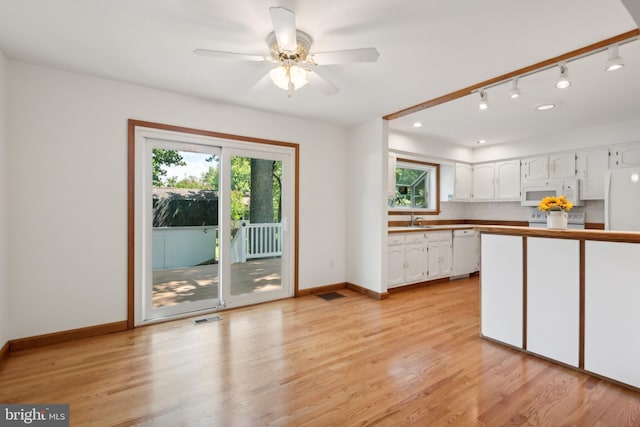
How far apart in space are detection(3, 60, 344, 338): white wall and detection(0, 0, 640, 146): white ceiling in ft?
0.69

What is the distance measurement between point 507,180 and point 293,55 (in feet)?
16.7

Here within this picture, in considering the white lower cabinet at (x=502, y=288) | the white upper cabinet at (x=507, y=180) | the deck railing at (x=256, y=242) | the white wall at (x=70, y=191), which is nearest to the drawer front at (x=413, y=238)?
the white lower cabinet at (x=502, y=288)

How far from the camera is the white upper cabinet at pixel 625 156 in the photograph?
417cm

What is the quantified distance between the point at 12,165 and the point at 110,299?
1.48m

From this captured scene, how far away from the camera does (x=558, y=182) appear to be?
4898 millimetres

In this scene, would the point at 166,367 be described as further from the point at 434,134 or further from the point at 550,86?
the point at 434,134

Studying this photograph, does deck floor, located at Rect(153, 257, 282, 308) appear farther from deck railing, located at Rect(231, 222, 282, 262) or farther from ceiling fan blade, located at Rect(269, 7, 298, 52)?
ceiling fan blade, located at Rect(269, 7, 298, 52)

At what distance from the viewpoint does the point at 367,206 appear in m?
4.35

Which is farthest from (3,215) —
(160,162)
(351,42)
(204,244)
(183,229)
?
(351,42)

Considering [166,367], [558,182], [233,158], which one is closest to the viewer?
[166,367]

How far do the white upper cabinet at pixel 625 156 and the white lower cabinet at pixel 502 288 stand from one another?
325 cm

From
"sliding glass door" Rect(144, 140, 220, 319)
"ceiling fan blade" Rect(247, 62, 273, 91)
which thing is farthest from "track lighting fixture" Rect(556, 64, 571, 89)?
"sliding glass door" Rect(144, 140, 220, 319)

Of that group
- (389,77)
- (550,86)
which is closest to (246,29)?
(389,77)

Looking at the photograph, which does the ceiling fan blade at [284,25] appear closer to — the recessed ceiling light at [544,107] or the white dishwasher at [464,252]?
the recessed ceiling light at [544,107]
